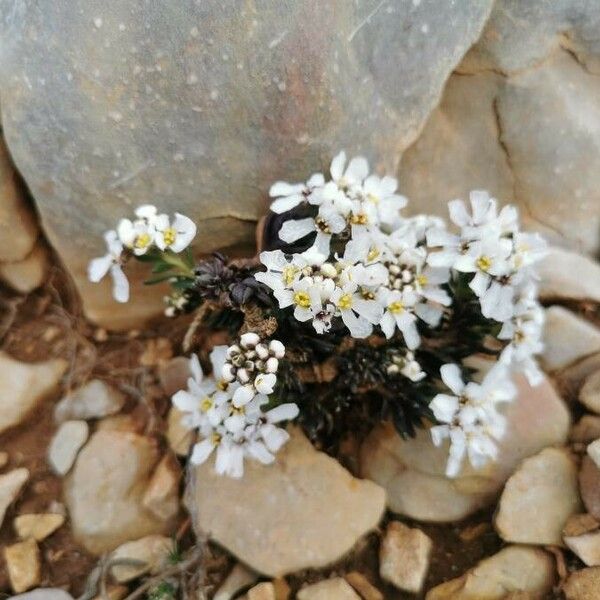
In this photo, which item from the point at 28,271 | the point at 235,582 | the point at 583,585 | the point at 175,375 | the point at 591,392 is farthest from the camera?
the point at 28,271

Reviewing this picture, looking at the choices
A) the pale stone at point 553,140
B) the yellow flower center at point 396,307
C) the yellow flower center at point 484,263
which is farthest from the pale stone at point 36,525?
the pale stone at point 553,140

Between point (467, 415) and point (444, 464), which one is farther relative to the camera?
point (444, 464)

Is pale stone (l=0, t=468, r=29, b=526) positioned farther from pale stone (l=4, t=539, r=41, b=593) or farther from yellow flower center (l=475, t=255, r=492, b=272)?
yellow flower center (l=475, t=255, r=492, b=272)

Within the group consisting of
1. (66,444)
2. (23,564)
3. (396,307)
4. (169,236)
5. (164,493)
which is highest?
(396,307)

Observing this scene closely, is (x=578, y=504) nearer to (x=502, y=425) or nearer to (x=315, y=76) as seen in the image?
(x=502, y=425)

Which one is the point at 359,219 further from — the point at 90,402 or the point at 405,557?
the point at 90,402

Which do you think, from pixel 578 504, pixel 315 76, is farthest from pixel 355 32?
pixel 578 504

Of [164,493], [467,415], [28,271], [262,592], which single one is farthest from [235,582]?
[28,271]
